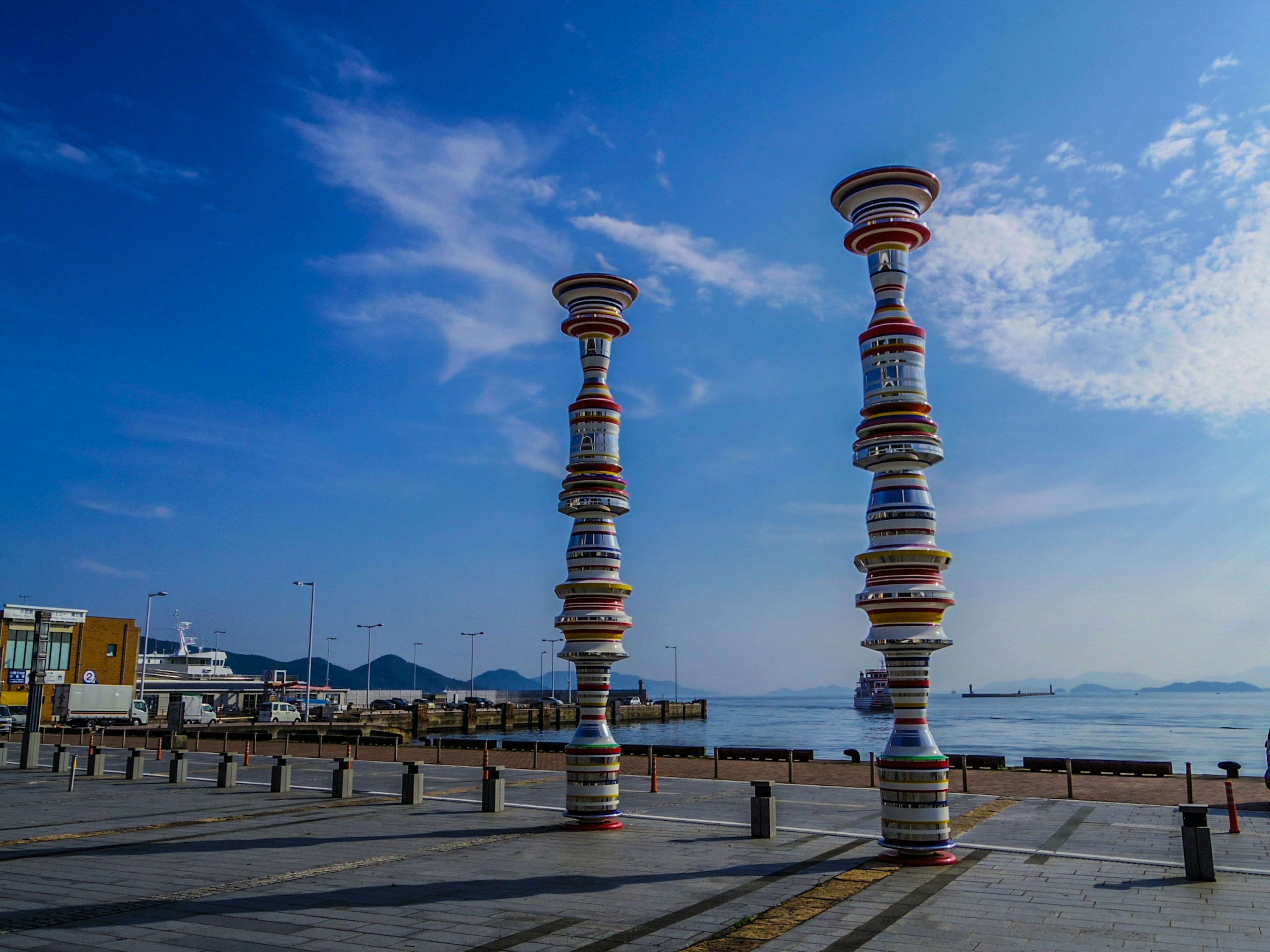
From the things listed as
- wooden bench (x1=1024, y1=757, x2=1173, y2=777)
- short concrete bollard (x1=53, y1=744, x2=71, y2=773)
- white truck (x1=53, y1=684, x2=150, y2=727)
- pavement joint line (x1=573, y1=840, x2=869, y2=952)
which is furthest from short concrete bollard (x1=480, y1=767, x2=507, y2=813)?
white truck (x1=53, y1=684, x2=150, y2=727)

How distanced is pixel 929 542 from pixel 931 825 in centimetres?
439

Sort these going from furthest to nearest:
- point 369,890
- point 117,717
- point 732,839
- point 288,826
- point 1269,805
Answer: point 117,717 < point 1269,805 < point 288,826 < point 732,839 < point 369,890

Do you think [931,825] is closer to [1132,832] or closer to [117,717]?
[1132,832]

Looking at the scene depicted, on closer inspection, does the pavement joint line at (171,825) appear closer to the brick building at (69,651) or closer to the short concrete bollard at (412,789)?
the short concrete bollard at (412,789)

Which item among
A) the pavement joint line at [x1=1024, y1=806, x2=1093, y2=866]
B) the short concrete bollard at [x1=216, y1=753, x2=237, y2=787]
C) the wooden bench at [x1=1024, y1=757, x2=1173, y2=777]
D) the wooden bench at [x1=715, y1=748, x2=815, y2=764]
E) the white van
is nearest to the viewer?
the pavement joint line at [x1=1024, y1=806, x2=1093, y2=866]

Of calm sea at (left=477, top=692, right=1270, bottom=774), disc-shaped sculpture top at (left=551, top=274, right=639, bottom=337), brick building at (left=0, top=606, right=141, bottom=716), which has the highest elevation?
disc-shaped sculpture top at (left=551, top=274, right=639, bottom=337)

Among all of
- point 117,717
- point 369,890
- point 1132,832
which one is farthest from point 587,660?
point 117,717

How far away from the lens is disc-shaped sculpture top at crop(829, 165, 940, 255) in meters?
16.2

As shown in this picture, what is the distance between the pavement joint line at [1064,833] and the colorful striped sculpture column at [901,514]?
1.36m

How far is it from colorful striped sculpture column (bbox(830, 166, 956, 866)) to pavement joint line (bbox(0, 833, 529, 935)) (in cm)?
741

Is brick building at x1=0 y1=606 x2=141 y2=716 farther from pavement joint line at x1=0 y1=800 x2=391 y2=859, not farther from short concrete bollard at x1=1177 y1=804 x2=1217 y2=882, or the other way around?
short concrete bollard at x1=1177 y1=804 x2=1217 y2=882

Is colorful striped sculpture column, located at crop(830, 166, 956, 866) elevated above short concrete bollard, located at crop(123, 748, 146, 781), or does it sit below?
above

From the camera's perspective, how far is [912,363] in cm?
1602

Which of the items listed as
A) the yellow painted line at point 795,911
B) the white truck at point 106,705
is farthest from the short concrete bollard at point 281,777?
the white truck at point 106,705
